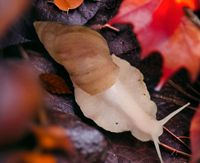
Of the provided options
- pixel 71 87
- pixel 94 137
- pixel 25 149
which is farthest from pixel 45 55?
pixel 25 149

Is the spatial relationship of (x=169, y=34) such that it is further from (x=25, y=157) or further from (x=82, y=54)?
(x=25, y=157)

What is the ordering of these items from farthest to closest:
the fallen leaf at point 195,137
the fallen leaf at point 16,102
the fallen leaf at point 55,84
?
the fallen leaf at point 55,84 < the fallen leaf at point 195,137 < the fallen leaf at point 16,102

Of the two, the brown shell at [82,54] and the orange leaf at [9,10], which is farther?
the brown shell at [82,54]

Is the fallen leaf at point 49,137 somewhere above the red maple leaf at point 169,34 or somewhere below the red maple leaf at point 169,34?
above

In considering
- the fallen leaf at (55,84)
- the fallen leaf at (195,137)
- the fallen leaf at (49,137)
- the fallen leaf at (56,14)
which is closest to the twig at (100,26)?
the fallen leaf at (56,14)

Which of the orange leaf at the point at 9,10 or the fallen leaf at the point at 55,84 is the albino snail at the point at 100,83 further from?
the orange leaf at the point at 9,10

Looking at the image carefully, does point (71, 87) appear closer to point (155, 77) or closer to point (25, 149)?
point (155, 77)

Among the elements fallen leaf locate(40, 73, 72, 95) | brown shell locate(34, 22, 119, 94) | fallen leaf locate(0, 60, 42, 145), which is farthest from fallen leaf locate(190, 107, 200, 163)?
fallen leaf locate(0, 60, 42, 145)
